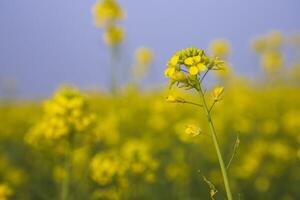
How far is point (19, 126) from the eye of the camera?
855 centimetres

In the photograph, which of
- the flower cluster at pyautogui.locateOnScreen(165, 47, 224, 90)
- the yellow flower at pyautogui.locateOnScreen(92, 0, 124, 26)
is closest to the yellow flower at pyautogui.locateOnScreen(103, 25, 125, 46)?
the yellow flower at pyautogui.locateOnScreen(92, 0, 124, 26)

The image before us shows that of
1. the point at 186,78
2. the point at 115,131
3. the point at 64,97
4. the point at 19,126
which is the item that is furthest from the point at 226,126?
the point at 186,78

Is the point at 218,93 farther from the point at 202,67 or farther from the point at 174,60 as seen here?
the point at 174,60

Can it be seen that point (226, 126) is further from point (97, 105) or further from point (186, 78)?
point (186, 78)

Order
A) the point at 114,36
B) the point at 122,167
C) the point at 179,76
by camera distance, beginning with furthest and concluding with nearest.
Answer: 1. the point at 114,36
2. the point at 122,167
3. the point at 179,76

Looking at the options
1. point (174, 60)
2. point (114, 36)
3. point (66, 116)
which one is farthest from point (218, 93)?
point (114, 36)

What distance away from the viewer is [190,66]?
6.81 feet

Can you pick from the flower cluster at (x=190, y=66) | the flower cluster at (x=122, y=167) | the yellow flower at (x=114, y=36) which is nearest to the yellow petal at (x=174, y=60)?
the flower cluster at (x=190, y=66)

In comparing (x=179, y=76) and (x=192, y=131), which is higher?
(x=179, y=76)

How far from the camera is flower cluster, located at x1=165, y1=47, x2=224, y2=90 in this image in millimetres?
2031

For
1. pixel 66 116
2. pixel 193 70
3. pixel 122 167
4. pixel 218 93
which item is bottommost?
pixel 122 167

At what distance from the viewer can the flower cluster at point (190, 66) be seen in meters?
2.03

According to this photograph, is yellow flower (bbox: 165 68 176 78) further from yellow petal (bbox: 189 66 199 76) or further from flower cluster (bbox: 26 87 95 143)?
flower cluster (bbox: 26 87 95 143)

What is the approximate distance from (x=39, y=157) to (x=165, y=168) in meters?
1.82
